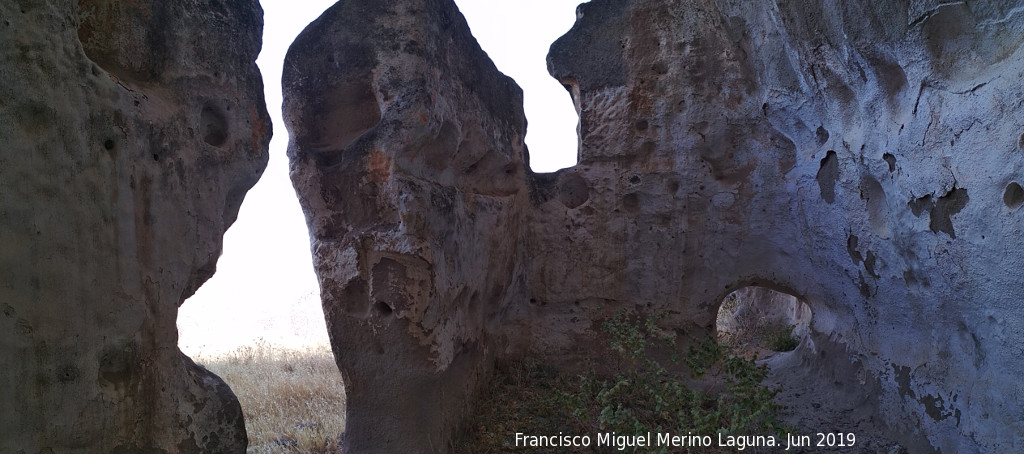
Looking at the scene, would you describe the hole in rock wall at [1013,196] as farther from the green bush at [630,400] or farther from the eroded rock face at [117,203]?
the eroded rock face at [117,203]

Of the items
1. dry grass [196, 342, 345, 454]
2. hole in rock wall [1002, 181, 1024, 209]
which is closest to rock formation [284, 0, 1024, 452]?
hole in rock wall [1002, 181, 1024, 209]

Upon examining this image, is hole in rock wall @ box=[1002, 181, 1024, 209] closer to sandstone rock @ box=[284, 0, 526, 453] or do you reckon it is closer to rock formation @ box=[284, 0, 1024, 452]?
rock formation @ box=[284, 0, 1024, 452]

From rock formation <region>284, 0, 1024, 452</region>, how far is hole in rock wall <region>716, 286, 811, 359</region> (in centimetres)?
94

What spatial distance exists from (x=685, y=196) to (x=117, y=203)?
348 cm

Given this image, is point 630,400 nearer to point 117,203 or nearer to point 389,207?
point 389,207

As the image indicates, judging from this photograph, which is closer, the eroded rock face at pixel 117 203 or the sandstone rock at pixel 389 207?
the eroded rock face at pixel 117 203

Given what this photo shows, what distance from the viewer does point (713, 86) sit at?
14.6 ft

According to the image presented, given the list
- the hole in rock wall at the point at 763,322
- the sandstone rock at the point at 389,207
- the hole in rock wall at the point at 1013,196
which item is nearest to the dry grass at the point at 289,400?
the sandstone rock at the point at 389,207

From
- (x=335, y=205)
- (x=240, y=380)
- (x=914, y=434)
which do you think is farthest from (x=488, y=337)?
(x=240, y=380)

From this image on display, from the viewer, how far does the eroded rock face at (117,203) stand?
1.96 meters

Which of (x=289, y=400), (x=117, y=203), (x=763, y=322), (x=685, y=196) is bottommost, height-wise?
(x=289, y=400)

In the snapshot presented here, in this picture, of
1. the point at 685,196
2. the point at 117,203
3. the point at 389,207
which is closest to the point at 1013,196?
the point at 685,196

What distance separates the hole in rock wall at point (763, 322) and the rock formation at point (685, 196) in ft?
3.10

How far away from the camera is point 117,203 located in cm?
231
